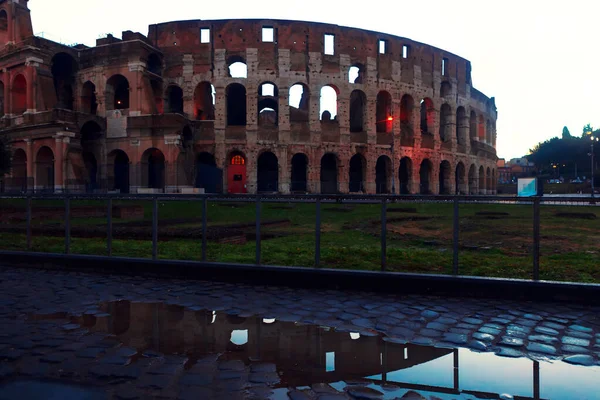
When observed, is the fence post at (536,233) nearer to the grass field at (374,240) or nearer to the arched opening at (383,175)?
the grass field at (374,240)

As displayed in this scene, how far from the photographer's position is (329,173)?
129ft

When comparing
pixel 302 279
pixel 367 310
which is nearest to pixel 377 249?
pixel 302 279

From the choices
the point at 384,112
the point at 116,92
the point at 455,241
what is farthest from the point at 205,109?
the point at 455,241

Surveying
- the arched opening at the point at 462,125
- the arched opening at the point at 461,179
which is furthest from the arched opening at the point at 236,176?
the arched opening at the point at 462,125

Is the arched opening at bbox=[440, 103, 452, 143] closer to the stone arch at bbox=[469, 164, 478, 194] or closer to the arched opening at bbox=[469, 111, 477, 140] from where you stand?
the arched opening at bbox=[469, 111, 477, 140]

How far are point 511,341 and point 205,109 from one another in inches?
1455

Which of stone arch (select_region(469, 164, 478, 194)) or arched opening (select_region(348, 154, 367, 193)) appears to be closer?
arched opening (select_region(348, 154, 367, 193))

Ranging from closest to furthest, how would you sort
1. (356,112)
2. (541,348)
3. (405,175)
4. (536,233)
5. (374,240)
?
(541,348) → (536,233) → (374,240) → (356,112) → (405,175)

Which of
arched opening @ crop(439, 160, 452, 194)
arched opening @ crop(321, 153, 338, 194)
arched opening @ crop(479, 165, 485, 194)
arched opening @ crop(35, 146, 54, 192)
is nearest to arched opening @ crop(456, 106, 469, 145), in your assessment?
arched opening @ crop(439, 160, 452, 194)

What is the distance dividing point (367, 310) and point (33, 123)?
34.6 m

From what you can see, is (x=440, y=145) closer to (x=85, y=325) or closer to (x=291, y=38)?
(x=291, y=38)

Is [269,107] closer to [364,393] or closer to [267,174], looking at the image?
[267,174]

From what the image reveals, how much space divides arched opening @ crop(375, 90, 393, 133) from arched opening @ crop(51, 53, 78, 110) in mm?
28294

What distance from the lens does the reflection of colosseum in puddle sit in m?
3.33
